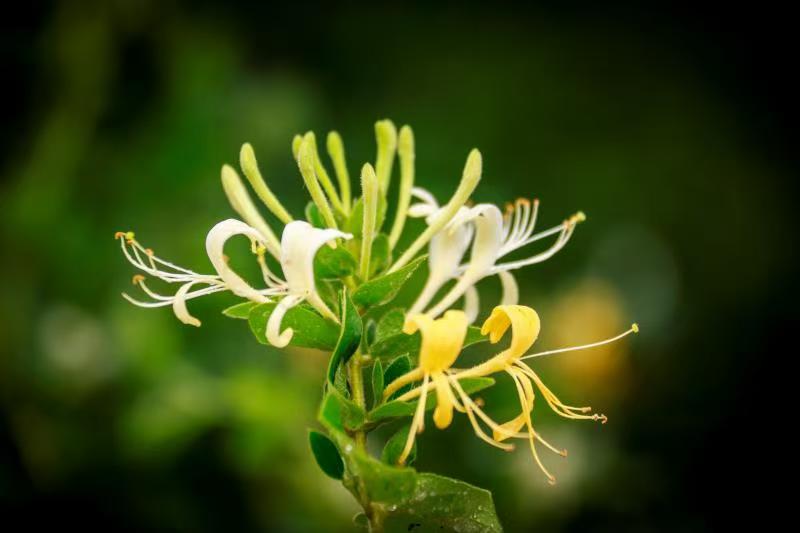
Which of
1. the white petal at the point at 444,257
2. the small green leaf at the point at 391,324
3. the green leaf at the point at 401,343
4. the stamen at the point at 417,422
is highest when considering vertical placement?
the white petal at the point at 444,257

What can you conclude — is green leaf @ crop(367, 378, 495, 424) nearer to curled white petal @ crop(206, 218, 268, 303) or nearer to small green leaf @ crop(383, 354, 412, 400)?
small green leaf @ crop(383, 354, 412, 400)

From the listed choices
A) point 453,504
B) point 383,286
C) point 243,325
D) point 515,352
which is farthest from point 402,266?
point 243,325

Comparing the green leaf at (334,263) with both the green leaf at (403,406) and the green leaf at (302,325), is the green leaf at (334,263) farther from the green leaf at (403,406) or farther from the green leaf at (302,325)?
the green leaf at (403,406)

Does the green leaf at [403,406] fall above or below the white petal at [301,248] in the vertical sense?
below

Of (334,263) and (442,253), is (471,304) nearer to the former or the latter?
(442,253)

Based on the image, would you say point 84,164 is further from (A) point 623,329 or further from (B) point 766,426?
(B) point 766,426

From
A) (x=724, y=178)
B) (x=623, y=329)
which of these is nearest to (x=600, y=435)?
(x=623, y=329)

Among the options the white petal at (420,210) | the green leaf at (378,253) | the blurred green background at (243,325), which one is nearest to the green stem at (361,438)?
the green leaf at (378,253)
